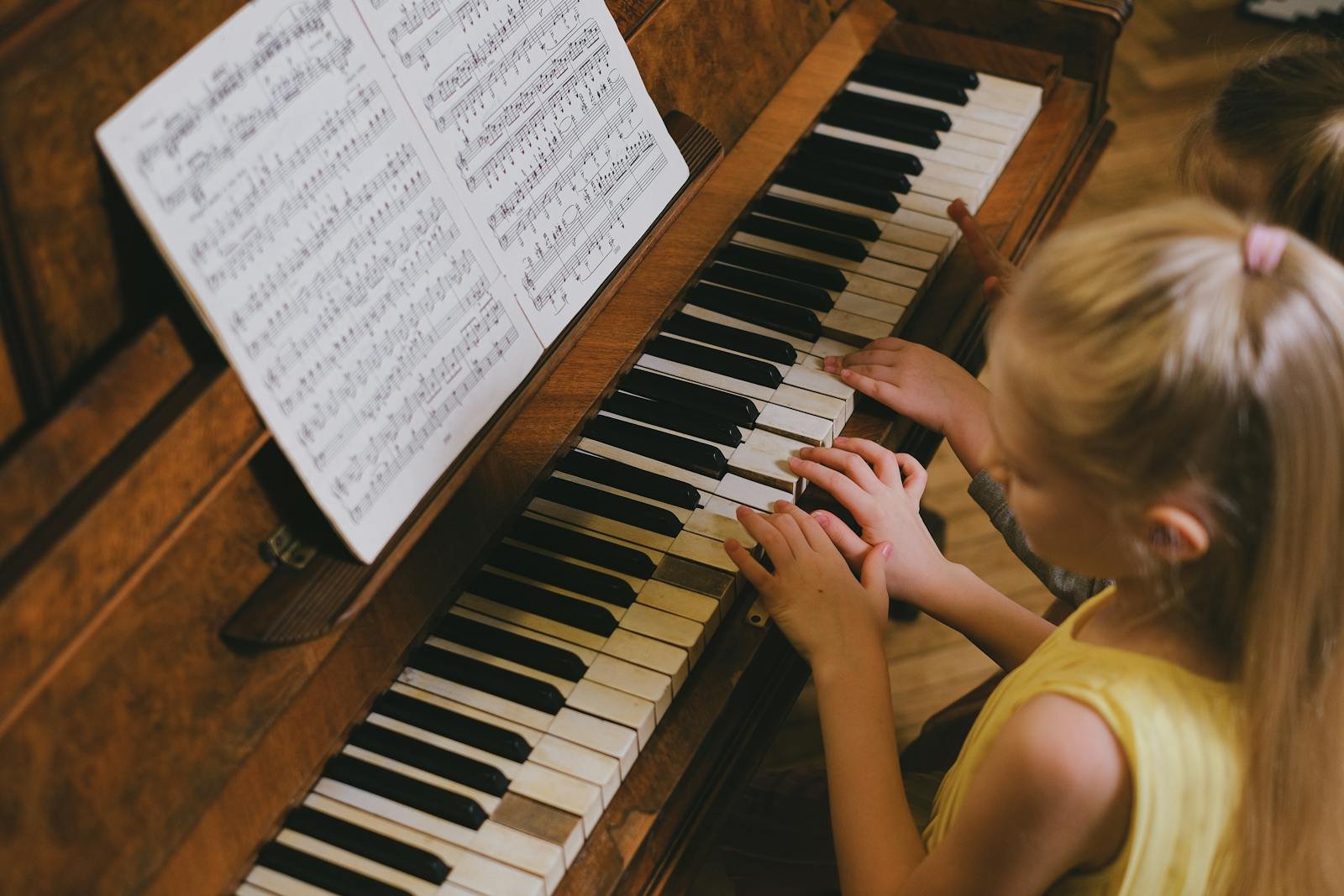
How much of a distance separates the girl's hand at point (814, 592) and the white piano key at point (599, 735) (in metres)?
0.22

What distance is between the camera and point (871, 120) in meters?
1.92

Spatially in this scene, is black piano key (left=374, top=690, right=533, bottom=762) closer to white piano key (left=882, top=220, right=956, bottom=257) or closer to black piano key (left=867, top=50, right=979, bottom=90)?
white piano key (left=882, top=220, right=956, bottom=257)

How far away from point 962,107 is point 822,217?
344mm

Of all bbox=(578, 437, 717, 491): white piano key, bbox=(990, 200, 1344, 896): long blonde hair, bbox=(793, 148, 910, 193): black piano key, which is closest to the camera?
bbox=(990, 200, 1344, 896): long blonde hair

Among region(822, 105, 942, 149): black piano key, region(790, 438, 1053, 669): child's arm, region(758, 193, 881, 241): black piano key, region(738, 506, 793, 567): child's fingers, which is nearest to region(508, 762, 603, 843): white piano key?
region(738, 506, 793, 567): child's fingers

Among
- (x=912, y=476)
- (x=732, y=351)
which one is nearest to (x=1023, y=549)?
(x=912, y=476)

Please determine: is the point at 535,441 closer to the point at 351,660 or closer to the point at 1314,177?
the point at 351,660

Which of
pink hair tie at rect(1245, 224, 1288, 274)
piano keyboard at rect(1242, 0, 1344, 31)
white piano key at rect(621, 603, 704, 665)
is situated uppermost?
pink hair tie at rect(1245, 224, 1288, 274)

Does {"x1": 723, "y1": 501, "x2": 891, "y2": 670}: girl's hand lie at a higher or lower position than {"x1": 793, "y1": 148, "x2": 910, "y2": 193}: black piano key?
lower

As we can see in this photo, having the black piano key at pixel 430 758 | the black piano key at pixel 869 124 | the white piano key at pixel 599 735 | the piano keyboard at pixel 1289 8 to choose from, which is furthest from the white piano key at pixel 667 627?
the piano keyboard at pixel 1289 8

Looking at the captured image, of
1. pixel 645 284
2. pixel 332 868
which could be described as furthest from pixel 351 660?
pixel 645 284

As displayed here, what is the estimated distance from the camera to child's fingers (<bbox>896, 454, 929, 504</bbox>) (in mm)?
1523

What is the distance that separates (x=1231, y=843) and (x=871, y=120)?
1.16 metres

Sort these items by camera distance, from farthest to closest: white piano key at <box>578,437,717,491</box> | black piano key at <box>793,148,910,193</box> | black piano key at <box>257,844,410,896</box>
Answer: black piano key at <box>793,148,910,193</box> → white piano key at <box>578,437,717,491</box> → black piano key at <box>257,844,410,896</box>
